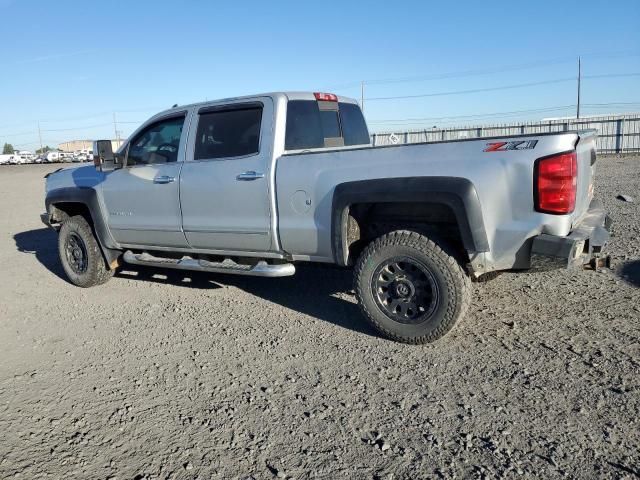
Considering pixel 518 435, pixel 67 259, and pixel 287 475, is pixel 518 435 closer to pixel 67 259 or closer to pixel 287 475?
pixel 287 475

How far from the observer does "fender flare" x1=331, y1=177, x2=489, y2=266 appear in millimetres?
3846

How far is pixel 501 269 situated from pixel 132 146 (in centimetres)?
427

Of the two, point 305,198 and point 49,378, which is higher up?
point 305,198

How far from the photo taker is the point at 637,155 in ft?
84.0

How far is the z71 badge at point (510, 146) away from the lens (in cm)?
367

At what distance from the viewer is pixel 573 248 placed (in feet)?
11.8

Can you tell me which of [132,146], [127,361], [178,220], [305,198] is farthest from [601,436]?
[132,146]

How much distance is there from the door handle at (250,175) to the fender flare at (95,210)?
224 cm


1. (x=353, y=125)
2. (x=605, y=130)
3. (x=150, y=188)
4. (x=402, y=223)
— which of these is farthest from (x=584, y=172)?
(x=605, y=130)

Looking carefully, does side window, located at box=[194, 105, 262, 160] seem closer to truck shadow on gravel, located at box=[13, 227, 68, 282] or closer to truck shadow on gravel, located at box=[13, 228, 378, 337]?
truck shadow on gravel, located at box=[13, 228, 378, 337]

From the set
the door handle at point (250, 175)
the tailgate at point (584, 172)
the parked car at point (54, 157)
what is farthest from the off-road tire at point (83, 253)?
the parked car at point (54, 157)

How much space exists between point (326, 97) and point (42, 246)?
6463 millimetres

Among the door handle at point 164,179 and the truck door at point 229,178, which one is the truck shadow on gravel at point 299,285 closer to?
the truck door at point 229,178

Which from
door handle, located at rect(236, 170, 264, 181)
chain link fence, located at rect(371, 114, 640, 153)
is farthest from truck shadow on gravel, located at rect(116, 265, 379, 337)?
chain link fence, located at rect(371, 114, 640, 153)
